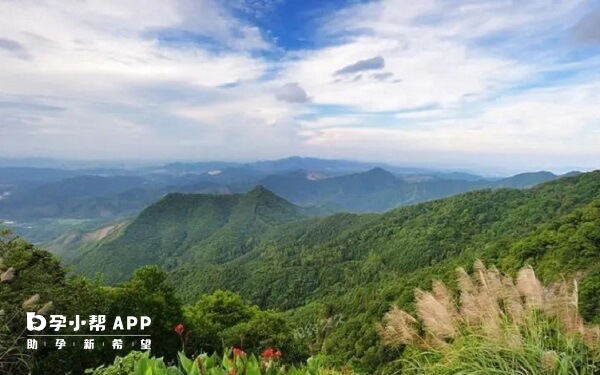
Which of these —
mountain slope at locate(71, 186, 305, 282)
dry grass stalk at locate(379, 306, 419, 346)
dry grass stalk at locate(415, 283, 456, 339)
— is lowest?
mountain slope at locate(71, 186, 305, 282)

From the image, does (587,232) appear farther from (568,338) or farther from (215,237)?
(215,237)

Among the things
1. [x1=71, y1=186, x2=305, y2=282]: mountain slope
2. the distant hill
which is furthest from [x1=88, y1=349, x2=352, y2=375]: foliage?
[x1=71, y1=186, x2=305, y2=282]: mountain slope

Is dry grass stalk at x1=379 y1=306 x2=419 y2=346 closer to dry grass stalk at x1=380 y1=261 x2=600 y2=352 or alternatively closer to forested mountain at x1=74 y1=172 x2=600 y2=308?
dry grass stalk at x1=380 y1=261 x2=600 y2=352

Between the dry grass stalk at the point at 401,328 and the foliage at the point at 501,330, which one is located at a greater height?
the foliage at the point at 501,330

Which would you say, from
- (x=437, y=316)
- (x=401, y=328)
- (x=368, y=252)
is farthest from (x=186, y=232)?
(x=437, y=316)

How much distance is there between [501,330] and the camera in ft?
10.2

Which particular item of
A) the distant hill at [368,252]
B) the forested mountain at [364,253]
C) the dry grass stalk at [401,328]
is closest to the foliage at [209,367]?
the dry grass stalk at [401,328]

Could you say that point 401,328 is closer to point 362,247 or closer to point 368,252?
point 368,252

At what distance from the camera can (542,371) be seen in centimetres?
275

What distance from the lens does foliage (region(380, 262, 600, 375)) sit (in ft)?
9.32

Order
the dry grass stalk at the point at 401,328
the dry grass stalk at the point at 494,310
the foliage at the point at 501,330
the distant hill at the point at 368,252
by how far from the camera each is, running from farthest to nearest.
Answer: the distant hill at the point at 368,252 < the dry grass stalk at the point at 401,328 < the dry grass stalk at the point at 494,310 < the foliage at the point at 501,330

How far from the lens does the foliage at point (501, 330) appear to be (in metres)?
2.84

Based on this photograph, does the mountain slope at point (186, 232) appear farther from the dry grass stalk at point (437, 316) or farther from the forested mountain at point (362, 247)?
the dry grass stalk at point (437, 316)

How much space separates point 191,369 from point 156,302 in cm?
1110
